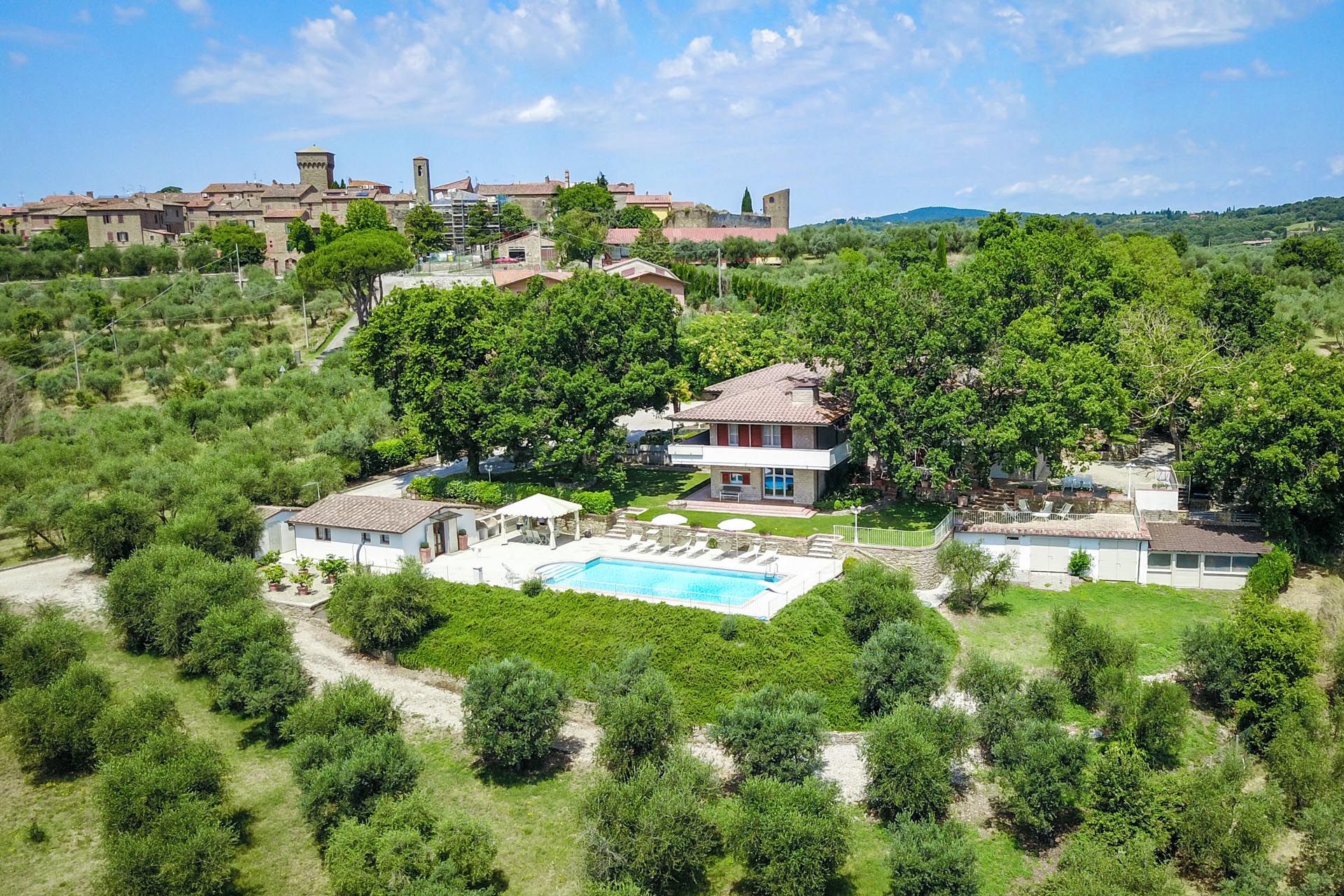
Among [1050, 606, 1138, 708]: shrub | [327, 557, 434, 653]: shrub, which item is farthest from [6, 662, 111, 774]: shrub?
[1050, 606, 1138, 708]: shrub

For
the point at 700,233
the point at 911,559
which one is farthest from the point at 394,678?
the point at 700,233

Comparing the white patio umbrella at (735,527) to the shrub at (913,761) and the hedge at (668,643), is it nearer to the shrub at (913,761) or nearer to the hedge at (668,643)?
the hedge at (668,643)

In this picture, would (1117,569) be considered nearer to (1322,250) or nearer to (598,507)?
(598,507)

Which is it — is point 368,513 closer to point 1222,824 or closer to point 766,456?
point 766,456

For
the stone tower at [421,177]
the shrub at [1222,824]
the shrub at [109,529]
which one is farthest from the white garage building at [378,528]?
the stone tower at [421,177]

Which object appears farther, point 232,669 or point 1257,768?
point 232,669

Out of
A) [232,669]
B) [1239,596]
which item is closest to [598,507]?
[232,669]
